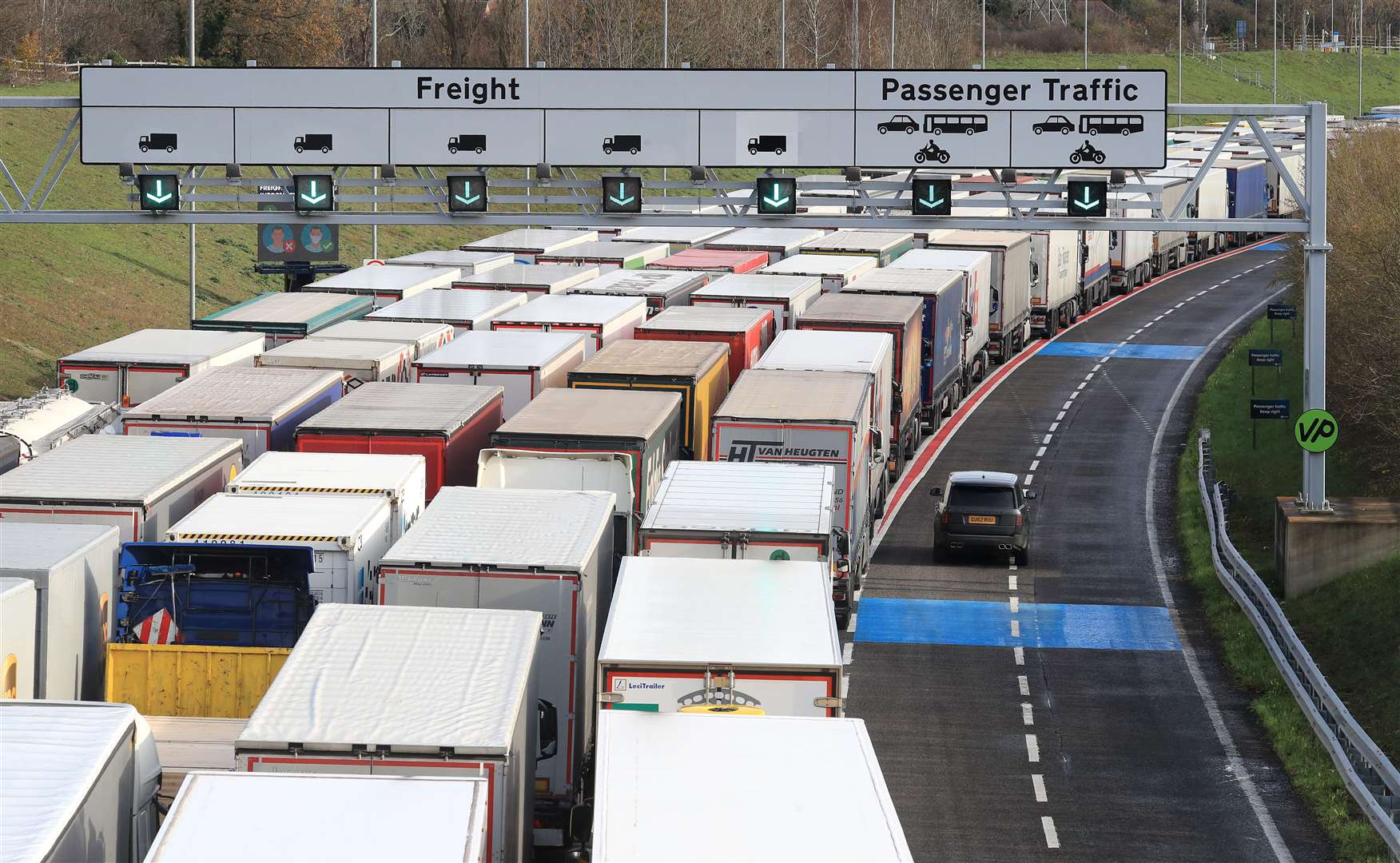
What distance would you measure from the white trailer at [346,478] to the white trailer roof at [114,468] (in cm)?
73

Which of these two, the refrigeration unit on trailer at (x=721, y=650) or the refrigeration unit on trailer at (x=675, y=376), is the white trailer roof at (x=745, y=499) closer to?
the refrigeration unit on trailer at (x=721, y=650)

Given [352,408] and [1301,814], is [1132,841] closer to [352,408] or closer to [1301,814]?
[1301,814]

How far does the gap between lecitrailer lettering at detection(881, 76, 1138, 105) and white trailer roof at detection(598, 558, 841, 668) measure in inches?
423

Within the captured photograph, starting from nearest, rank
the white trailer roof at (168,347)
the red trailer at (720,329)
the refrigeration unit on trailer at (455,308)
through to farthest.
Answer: the white trailer roof at (168,347) → the red trailer at (720,329) → the refrigeration unit on trailer at (455,308)

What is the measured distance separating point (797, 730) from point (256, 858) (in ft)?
14.1

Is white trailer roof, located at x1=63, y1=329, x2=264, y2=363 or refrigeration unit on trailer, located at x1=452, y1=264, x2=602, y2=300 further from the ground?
refrigeration unit on trailer, located at x1=452, y1=264, x2=602, y2=300

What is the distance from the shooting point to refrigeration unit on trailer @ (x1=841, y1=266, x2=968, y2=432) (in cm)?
3781

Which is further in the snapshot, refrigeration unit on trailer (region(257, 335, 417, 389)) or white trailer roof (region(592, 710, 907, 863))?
refrigeration unit on trailer (region(257, 335, 417, 389))

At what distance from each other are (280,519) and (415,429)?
433 centimetres

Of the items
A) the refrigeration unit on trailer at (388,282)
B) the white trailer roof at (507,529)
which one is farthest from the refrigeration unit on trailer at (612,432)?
the refrigeration unit on trailer at (388,282)

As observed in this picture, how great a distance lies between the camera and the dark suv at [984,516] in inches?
1180

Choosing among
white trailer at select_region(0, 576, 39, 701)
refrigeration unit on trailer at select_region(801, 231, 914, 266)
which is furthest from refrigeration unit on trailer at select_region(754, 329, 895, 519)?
refrigeration unit on trailer at select_region(801, 231, 914, 266)

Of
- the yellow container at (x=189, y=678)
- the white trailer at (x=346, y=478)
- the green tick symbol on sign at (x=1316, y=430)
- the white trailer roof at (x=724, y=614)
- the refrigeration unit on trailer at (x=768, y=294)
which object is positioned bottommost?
the yellow container at (x=189, y=678)

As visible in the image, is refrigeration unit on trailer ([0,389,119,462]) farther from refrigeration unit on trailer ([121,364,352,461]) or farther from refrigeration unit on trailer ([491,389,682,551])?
refrigeration unit on trailer ([491,389,682,551])
